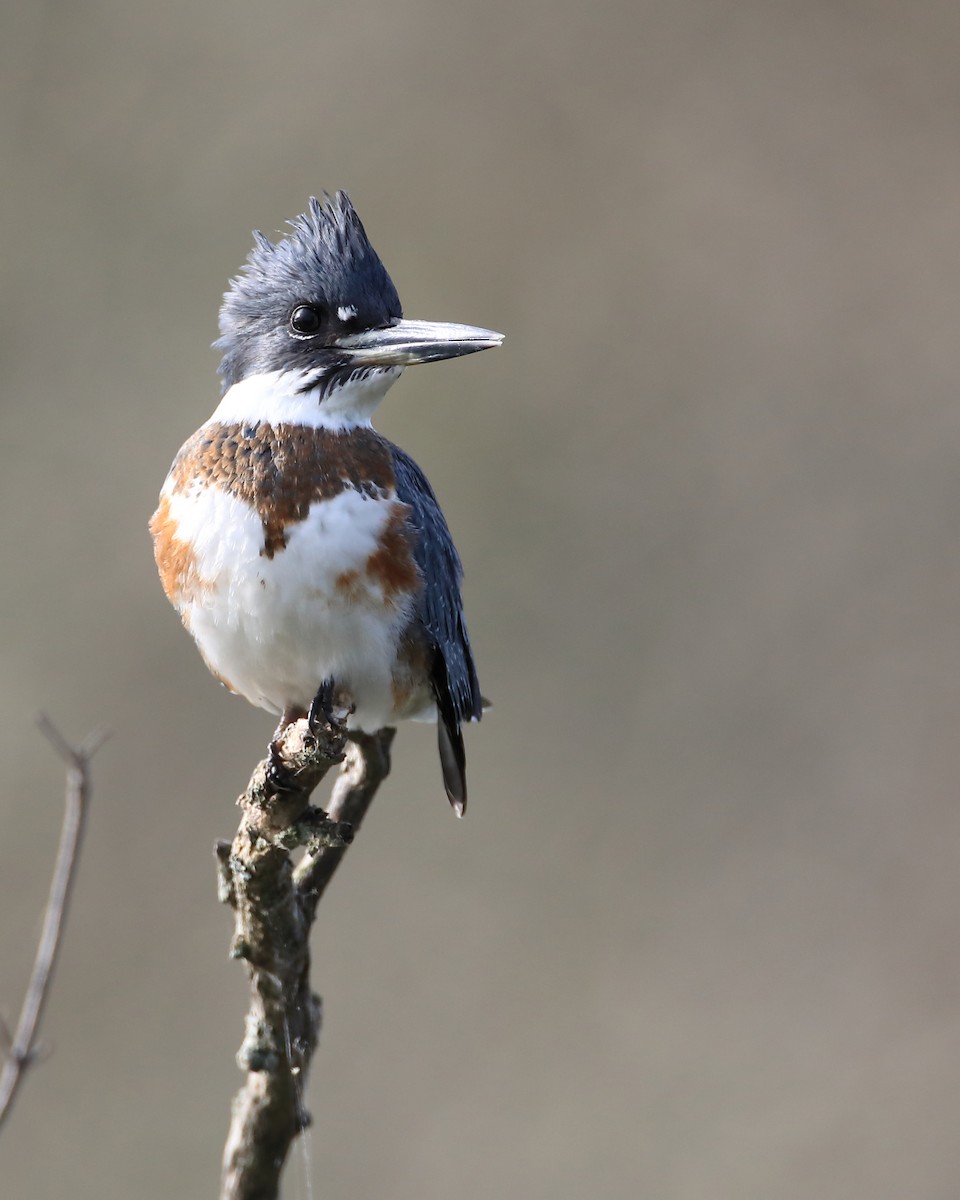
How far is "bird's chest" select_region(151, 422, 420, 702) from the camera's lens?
1728 mm

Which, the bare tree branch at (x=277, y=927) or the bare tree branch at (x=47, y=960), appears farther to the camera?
the bare tree branch at (x=277, y=927)

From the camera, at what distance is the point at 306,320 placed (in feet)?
6.25

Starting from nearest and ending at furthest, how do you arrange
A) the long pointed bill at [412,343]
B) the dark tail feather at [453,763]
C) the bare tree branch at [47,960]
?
1. the bare tree branch at [47,960]
2. the long pointed bill at [412,343]
3. the dark tail feather at [453,763]

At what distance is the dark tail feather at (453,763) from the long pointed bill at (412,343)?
531mm

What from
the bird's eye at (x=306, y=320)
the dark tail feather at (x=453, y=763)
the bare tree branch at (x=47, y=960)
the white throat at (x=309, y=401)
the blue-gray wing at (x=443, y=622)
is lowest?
the bare tree branch at (x=47, y=960)

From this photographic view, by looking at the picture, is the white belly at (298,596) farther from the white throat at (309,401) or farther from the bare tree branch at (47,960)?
the bare tree branch at (47,960)

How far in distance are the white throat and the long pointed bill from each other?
0.08 ft

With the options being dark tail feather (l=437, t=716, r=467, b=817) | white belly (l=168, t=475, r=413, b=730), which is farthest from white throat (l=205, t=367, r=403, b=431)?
dark tail feather (l=437, t=716, r=467, b=817)

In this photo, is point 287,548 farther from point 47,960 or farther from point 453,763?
point 47,960

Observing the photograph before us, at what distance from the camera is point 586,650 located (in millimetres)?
3977

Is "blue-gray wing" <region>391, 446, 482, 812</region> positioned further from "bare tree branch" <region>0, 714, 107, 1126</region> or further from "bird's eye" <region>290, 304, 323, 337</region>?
"bare tree branch" <region>0, 714, 107, 1126</region>

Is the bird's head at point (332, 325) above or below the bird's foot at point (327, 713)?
above

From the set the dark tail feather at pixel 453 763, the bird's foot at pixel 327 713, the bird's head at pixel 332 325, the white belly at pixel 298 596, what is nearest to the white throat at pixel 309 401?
the bird's head at pixel 332 325

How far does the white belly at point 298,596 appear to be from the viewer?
172 cm
